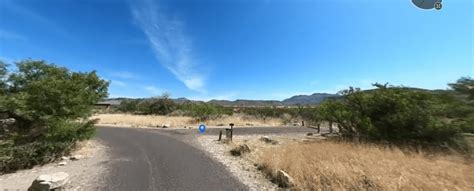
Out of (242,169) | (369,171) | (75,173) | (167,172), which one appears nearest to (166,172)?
(167,172)

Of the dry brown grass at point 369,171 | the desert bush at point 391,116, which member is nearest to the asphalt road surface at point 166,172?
the dry brown grass at point 369,171

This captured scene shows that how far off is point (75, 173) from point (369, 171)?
817 centimetres

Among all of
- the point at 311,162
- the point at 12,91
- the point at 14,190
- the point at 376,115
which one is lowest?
the point at 14,190

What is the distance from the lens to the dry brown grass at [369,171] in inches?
220

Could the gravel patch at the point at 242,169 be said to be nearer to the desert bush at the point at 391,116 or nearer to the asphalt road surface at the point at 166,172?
the asphalt road surface at the point at 166,172

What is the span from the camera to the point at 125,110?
2280 inches

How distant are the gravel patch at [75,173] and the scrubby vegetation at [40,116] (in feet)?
1.77

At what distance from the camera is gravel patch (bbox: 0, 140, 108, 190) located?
7301mm

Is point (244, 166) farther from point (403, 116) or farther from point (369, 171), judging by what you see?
point (403, 116)

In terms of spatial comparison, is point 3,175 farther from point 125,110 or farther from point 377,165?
point 125,110

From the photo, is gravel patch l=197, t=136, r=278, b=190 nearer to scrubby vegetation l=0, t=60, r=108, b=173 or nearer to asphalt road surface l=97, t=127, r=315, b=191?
asphalt road surface l=97, t=127, r=315, b=191

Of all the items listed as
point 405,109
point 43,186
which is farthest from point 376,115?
point 43,186

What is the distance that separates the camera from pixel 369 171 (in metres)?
6.45

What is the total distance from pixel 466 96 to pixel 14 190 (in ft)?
38.2
